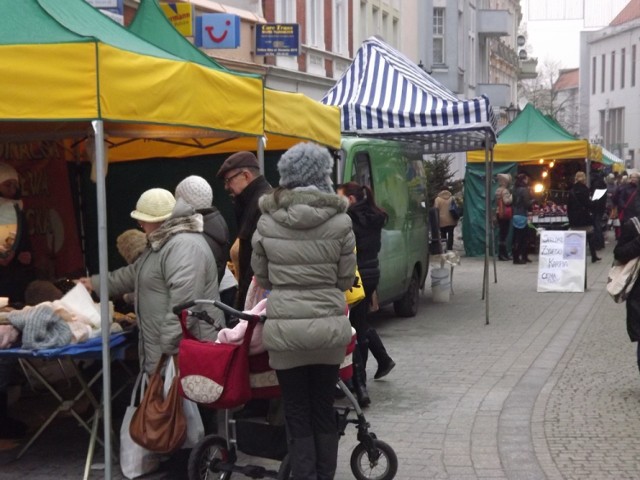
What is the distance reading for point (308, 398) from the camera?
19.2 feet

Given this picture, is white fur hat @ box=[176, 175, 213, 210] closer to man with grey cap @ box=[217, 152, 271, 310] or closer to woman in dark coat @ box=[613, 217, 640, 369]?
man with grey cap @ box=[217, 152, 271, 310]

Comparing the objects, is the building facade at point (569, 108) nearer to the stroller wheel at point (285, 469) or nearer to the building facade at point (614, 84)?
the building facade at point (614, 84)

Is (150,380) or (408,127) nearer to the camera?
(150,380)

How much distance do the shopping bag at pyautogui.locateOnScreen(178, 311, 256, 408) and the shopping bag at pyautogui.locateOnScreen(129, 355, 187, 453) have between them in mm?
636

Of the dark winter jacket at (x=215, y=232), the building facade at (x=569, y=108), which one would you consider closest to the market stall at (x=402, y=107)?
the dark winter jacket at (x=215, y=232)

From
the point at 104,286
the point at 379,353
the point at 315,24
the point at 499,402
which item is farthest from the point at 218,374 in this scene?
the point at 315,24

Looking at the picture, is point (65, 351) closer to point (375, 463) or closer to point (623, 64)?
point (375, 463)

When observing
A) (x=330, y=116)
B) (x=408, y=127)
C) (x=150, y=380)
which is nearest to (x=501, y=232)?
(x=408, y=127)

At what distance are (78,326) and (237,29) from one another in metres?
14.3

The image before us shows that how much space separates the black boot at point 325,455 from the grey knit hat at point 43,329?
5.77 feet

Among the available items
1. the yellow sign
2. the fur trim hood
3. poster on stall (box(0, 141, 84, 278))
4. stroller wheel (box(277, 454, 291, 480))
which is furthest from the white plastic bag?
the yellow sign

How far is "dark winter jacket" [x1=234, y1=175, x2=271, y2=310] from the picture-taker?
725 centimetres

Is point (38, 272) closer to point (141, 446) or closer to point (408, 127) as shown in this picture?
point (141, 446)

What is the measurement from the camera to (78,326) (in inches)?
265
